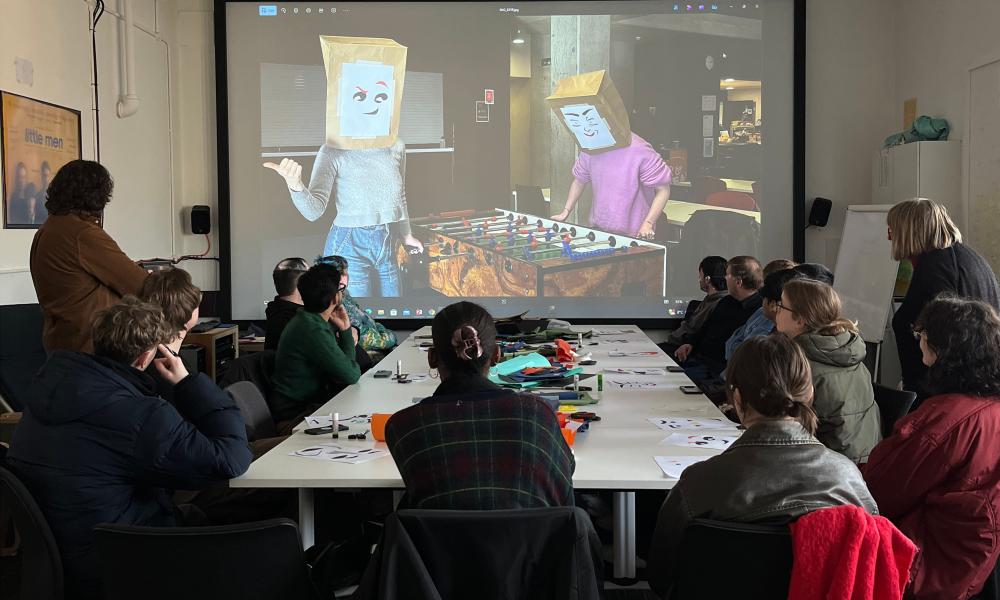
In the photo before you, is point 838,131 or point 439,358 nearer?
point 439,358

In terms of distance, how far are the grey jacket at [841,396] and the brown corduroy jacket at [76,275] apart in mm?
2542

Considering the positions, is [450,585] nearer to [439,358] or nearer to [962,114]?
[439,358]

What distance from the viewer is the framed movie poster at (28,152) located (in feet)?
16.4

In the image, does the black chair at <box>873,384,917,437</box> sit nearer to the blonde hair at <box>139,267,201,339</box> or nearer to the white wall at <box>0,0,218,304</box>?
the blonde hair at <box>139,267,201,339</box>

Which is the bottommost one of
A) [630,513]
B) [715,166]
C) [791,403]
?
[630,513]

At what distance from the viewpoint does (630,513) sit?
9.02 feet

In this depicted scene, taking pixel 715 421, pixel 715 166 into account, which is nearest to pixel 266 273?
pixel 715 166

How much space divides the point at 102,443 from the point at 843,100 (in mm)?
6757

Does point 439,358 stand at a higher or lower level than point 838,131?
lower

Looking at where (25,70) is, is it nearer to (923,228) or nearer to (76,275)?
(76,275)

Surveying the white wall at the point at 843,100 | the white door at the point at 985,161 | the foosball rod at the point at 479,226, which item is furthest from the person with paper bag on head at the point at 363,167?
the white door at the point at 985,161

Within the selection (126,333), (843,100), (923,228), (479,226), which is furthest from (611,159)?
(126,333)

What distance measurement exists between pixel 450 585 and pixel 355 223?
19.3 ft

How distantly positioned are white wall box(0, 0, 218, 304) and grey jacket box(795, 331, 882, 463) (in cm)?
423
